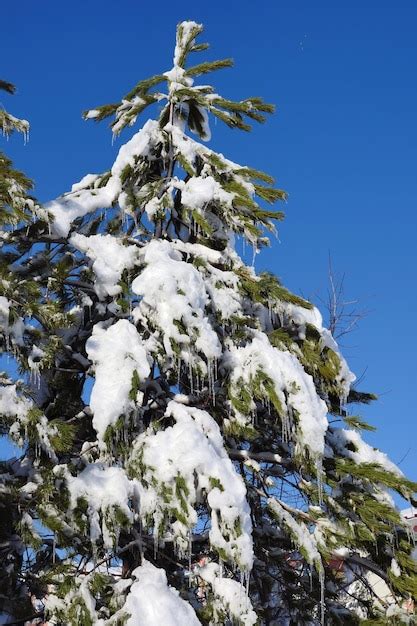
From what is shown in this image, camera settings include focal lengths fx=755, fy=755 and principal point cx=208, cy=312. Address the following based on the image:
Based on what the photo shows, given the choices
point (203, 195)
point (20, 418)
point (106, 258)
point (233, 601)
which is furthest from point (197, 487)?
point (203, 195)

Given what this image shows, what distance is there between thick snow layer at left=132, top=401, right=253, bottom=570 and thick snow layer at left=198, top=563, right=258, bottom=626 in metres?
0.32

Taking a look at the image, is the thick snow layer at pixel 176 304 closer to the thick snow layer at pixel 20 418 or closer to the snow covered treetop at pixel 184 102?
the thick snow layer at pixel 20 418

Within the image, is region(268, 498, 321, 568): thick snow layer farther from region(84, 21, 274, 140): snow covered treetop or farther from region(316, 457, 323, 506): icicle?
region(84, 21, 274, 140): snow covered treetop

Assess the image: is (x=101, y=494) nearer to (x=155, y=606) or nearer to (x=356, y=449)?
(x=155, y=606)

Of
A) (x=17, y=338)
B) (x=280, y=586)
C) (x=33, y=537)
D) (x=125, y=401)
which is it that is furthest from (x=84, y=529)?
(x=280, y=586)

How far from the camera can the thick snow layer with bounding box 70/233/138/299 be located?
756cm

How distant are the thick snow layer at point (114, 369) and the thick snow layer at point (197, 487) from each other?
45 cm

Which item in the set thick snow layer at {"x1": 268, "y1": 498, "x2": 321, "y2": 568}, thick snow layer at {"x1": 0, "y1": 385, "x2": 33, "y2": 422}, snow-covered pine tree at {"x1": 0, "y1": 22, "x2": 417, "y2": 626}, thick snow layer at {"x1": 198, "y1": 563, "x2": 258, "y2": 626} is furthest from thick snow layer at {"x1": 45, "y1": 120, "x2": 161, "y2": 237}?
thick snow layer at {"x1": 198, "y1": 563, "x2": 258, "y2": 626}

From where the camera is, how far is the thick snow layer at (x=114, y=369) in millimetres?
6449

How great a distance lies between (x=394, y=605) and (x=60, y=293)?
15.5ft

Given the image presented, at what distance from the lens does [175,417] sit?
690cm

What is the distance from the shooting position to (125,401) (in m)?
6.46

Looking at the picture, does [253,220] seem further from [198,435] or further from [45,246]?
[198,435]

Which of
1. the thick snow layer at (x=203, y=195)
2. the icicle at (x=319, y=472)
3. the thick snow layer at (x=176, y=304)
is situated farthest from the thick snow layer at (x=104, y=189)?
the icicle at (x=319, y=472)
